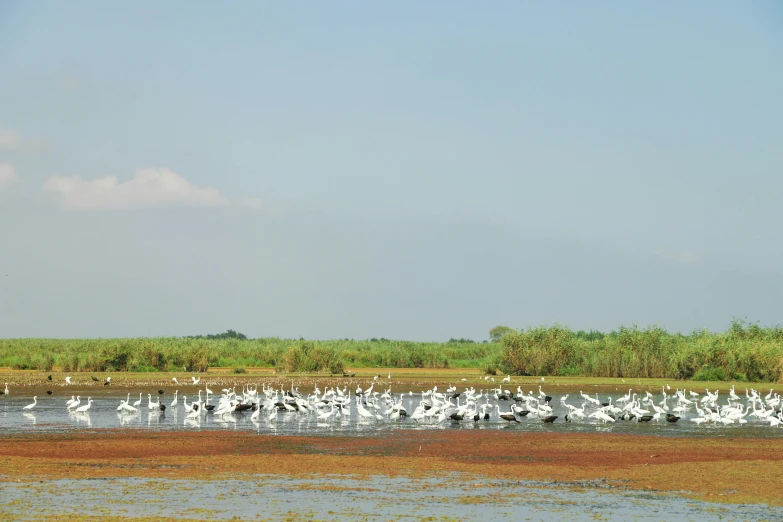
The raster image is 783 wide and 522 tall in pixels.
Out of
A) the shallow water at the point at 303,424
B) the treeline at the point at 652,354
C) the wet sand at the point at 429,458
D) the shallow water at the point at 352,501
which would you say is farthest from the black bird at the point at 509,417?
the treeline at the point at 652,354

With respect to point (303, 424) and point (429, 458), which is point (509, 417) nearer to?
point (303, 424)

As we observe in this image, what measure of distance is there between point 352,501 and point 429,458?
5.68m

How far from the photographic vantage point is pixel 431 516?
14.9m

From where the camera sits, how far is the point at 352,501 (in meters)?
16.2

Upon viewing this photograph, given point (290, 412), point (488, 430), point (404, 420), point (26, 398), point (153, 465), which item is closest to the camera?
point (153, 465)

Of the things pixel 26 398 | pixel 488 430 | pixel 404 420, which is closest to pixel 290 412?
pixel 404 420

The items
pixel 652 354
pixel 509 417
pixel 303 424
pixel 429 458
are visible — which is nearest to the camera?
pixel 429 458

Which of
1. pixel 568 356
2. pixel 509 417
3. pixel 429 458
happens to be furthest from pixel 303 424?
pixel 568 356

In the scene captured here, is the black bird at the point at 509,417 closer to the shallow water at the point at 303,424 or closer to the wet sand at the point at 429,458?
the shallow water at the point at 303,424

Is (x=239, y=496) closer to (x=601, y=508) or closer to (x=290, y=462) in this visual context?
(x=290, y=462)

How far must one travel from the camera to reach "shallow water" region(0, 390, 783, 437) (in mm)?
28312

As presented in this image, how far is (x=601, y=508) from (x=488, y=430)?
1302cm

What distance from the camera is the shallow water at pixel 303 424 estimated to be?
92.9 feet

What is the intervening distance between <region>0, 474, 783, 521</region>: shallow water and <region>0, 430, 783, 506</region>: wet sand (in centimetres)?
77
